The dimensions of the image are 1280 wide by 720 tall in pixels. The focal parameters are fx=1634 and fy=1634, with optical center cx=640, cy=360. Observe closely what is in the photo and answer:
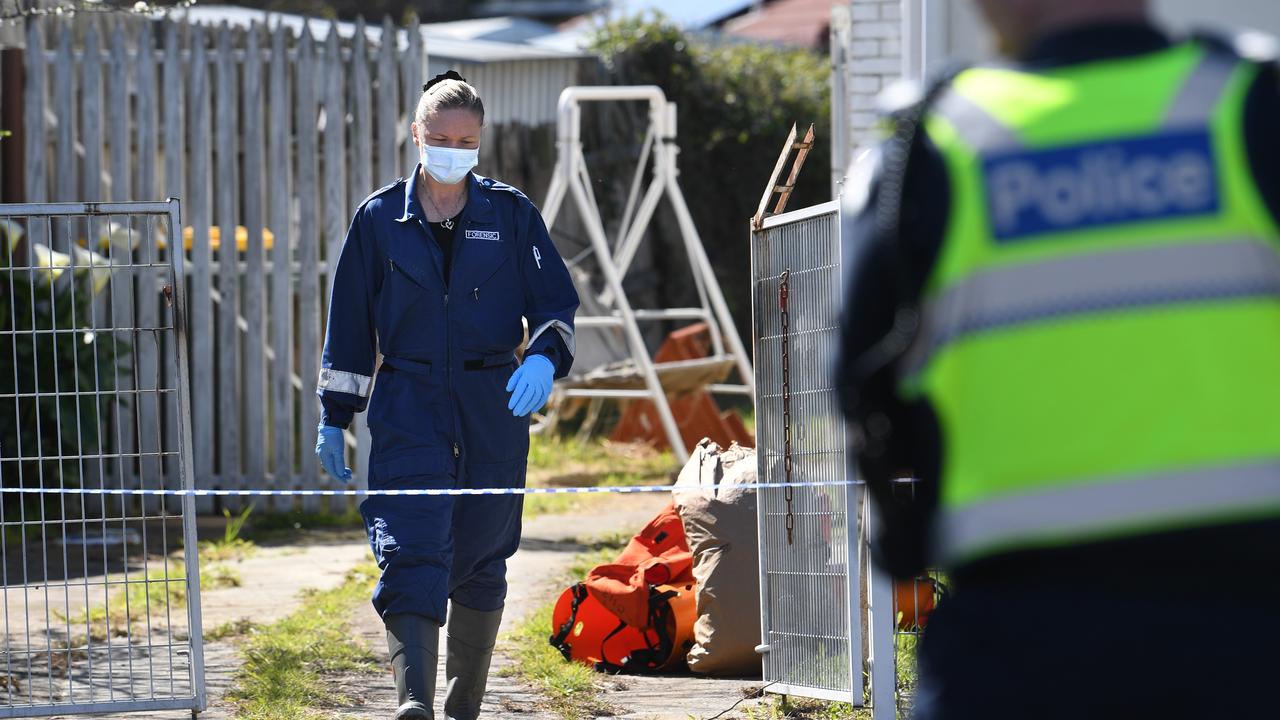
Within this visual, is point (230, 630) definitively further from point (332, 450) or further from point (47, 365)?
point (47, 365)

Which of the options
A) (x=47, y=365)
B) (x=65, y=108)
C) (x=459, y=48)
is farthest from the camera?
(x=459, y=48)

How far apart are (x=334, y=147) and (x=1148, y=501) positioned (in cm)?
833

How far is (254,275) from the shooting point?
969 centimetres

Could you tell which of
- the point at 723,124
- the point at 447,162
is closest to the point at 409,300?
the point at 447,162

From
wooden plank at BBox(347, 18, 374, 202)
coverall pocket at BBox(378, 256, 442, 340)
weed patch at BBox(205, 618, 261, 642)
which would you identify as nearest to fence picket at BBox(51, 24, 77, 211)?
wooden plank at BBox(347, 18, 374, 202)

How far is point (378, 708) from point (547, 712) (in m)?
0.54

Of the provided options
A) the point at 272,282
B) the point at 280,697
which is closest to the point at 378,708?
the point at 280,697

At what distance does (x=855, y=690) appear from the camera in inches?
187

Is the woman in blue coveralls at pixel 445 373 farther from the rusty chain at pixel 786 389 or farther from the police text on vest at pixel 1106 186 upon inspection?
the police text on vest at pixel 1106 186

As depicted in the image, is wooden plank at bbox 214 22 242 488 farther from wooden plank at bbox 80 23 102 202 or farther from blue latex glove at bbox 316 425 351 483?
blue latex glove at bbox 316 425 351 483

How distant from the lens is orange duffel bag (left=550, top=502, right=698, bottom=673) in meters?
5.64

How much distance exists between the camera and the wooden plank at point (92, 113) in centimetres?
949

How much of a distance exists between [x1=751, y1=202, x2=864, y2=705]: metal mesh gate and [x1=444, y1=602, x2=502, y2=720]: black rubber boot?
0.98m

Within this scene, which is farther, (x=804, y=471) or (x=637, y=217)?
(x=637, y=217)
